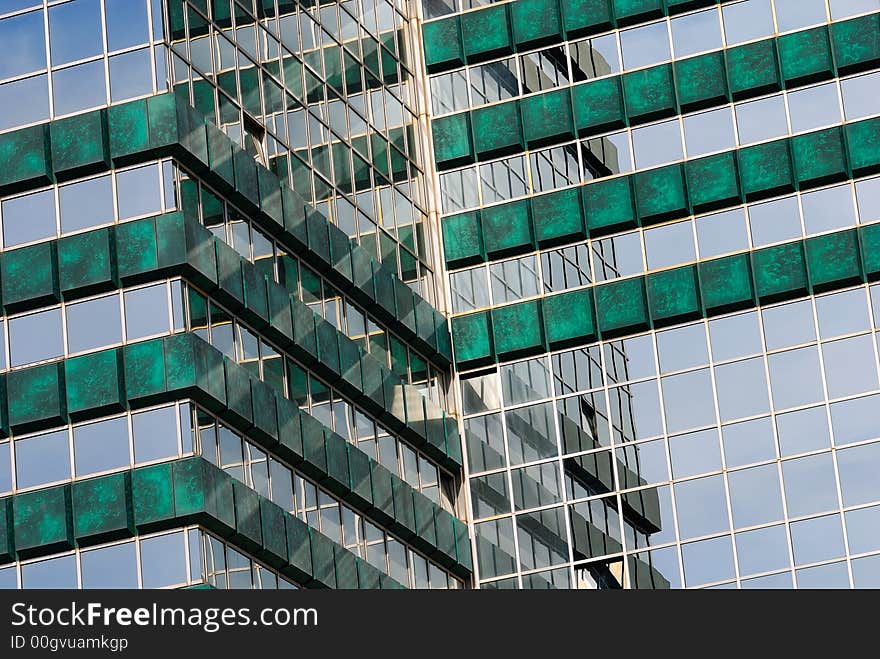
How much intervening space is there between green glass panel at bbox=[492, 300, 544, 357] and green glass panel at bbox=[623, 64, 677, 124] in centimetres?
616

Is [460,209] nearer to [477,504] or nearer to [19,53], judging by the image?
[477,504]

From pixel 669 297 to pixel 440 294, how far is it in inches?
261

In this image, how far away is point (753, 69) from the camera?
77188 millimetres

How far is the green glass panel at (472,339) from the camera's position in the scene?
77.3 m

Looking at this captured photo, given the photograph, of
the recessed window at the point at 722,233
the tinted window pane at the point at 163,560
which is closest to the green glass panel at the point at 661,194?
the recessed window at the point at 722,233

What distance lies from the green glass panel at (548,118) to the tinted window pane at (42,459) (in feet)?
67.7

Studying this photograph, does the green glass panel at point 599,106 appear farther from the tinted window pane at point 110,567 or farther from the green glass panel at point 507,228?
the tinted window pane at point 110,567

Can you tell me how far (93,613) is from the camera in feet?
165

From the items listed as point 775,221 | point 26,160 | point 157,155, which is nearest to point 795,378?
point 775,221

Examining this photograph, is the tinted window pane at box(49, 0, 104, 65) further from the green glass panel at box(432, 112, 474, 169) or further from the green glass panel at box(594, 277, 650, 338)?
the green glass panel at box(594, 277, 650, 338)

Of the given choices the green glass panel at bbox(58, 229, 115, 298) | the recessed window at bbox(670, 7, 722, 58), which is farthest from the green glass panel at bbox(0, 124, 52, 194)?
the recessed window at bbox(670, 7, 722, 58)

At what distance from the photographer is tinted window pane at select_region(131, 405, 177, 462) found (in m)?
62.4

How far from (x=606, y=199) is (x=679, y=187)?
6.94 feet

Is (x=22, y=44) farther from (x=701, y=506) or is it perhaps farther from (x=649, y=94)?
(x=701, y=506)
